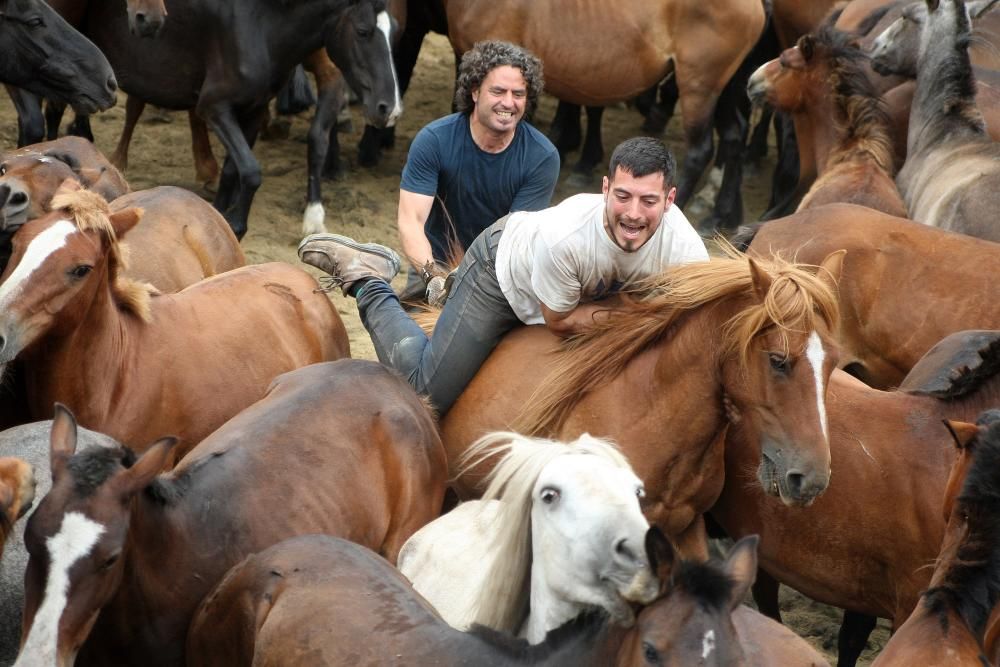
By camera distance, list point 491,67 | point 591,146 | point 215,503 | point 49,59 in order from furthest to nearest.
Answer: point 591,146, point 49,59, point 491,67, point 215,503

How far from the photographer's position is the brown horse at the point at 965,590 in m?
3.29

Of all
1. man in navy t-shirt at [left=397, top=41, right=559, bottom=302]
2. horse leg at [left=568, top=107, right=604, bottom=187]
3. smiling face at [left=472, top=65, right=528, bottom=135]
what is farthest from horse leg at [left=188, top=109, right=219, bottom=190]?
smiling face at [left=472, top=65, right=528, bottom=135]

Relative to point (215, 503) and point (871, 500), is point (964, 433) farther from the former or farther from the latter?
point (215, 503)

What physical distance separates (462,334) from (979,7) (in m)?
4.85

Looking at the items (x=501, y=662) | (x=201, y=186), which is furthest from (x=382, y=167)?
(x=501, y=662)

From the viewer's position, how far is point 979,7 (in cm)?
848

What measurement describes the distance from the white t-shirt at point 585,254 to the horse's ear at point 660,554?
5.91 feet

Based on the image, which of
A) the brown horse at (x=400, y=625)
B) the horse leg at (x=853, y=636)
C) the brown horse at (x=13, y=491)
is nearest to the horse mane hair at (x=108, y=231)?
the brown horse at (x=13, y=491)

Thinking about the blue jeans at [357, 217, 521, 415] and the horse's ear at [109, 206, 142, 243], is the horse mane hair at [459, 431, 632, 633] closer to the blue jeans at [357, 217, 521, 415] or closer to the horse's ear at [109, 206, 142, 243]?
the blue jeans at [357, 217, 521, 415]

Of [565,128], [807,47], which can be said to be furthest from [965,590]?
[565,128]

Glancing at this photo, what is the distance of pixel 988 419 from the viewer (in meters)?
3.86

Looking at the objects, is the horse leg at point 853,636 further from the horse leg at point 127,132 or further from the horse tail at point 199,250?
the horse leg at point 127,132

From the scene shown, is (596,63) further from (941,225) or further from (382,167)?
(941,225)

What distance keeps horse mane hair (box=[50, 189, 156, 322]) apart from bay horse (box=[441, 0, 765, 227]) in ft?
15.2
